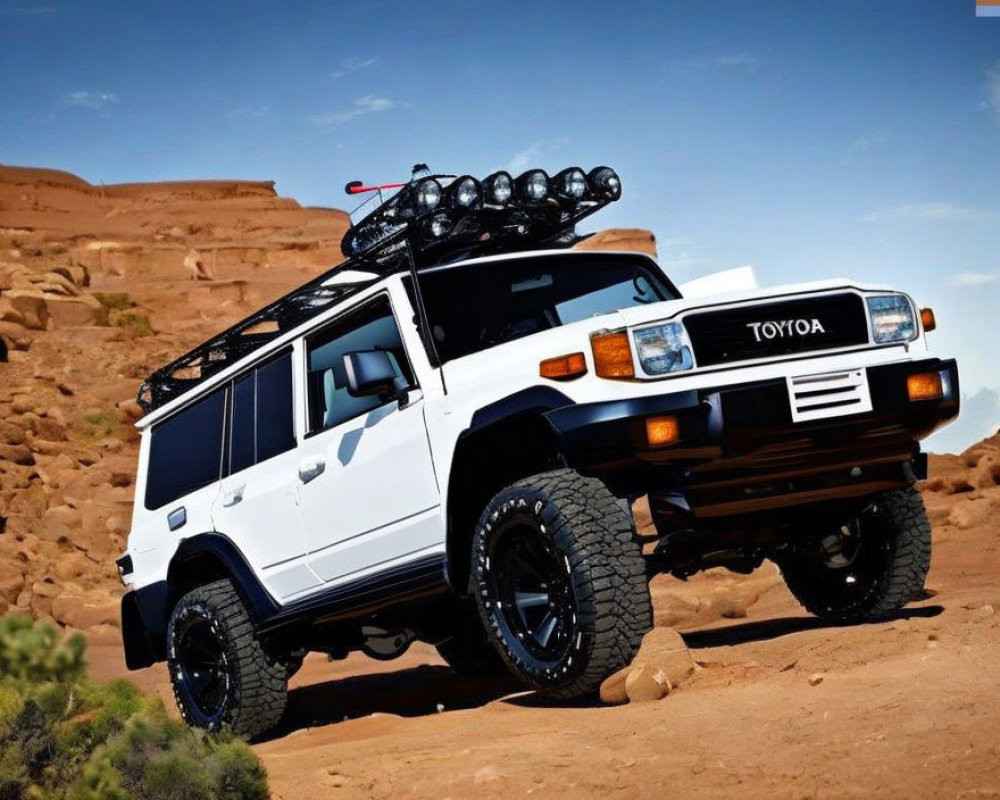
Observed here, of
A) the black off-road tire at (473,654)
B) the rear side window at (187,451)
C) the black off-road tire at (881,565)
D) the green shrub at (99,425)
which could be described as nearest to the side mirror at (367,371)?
the rear side window at (187,451)

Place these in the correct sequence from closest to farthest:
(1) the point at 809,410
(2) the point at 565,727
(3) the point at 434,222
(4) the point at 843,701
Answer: (4) the point at 843,701 → (2) the point at 565,727 → (1) the point at 809,410 → (3) the point at 434,222

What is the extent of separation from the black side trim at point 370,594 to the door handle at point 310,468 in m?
0.60

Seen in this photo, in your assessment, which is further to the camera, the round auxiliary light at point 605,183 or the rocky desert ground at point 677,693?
the round auxiliary light at point 605,183

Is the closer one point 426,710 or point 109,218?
point 426,710

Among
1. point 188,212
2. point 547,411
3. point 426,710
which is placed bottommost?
point 426,710

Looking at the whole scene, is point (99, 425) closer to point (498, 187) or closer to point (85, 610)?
point (85, 610)

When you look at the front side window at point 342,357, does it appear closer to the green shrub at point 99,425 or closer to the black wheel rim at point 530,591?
the black wheel rim at point 530,591

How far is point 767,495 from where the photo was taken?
19.3 feet

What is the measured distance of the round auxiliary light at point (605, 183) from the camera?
7419mm

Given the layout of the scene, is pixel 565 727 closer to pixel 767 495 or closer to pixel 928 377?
pixel 767 495

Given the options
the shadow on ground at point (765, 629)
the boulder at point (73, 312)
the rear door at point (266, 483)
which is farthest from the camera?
the boulder at point (73, 312)

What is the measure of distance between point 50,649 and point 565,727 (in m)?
2.13

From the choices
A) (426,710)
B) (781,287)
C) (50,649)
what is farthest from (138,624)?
(781,287)

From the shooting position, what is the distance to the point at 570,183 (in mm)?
7352
